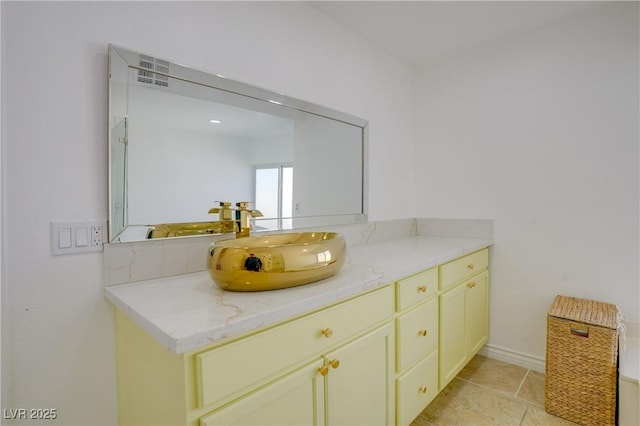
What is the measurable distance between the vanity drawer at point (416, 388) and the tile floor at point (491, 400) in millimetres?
201

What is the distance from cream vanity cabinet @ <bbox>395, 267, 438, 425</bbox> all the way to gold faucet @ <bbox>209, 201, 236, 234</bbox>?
793 mm

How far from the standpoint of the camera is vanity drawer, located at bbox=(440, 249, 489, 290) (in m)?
1.79

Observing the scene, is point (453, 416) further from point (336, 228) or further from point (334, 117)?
point (334, 117)

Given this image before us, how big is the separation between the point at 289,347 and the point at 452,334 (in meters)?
1.29

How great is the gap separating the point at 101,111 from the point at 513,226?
247 centimetres

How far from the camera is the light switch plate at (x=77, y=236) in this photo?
106 cm

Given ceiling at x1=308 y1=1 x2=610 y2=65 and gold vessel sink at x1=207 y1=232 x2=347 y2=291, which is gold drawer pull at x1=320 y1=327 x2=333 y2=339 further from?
ceiling at x1=308 y1=1 x2=610 y2=65

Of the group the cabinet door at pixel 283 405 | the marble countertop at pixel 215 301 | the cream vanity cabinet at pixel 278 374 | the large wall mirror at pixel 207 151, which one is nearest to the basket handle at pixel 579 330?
the marble countertop at pixel 215 301

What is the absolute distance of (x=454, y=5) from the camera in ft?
6.24

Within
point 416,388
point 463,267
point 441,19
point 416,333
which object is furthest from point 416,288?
point 441,19

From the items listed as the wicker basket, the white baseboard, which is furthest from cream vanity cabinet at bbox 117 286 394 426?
the white baseboard

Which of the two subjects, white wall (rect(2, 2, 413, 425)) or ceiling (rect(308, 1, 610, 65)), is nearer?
white wall (rect(2, 2, 413, 425))

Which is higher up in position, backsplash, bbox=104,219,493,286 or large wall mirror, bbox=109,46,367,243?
large wall mirror, bbox=109,46,367,243

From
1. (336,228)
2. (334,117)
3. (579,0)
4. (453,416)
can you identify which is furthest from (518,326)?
(579,0)
